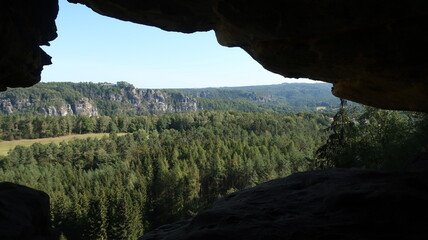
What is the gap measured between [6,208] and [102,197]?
4239 centimetres

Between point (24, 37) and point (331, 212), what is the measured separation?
1114 cm

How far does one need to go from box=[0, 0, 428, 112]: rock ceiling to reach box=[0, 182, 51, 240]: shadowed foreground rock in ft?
13.8

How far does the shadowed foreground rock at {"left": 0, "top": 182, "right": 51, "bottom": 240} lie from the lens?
8.59 meters

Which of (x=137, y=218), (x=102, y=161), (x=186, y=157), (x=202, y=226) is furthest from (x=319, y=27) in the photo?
(x=102, y=161)

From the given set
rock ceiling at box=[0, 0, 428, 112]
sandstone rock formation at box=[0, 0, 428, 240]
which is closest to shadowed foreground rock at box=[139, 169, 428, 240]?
sandstone rock formation at box=[0, 0, 428, 240]

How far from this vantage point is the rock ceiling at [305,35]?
24.5 feet

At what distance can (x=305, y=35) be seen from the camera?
8672 mm

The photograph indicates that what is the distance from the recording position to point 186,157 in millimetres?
85688

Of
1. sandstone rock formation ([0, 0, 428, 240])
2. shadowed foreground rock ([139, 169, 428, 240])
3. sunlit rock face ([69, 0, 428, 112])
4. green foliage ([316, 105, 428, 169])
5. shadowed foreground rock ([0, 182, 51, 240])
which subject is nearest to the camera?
shadowed foreground rock ([139, 169, 428, 240])

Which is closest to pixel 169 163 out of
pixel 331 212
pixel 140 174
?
pixel 140 174

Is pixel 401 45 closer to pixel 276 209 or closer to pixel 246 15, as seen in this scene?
pixel 246 15

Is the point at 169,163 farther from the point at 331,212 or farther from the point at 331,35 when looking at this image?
the point at 331,212

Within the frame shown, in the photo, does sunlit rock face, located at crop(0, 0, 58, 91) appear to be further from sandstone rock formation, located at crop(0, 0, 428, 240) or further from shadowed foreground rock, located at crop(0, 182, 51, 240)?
shadowed foreground rock, located at crop(0, 182, 51, 240)

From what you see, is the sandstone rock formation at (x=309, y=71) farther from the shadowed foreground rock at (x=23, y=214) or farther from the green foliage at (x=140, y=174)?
the green foliage at (x=140, y=174)
